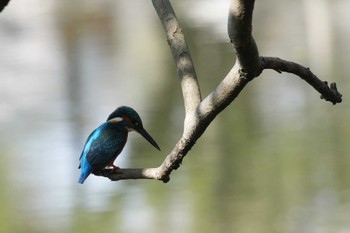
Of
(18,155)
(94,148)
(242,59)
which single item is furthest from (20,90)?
(242,59)

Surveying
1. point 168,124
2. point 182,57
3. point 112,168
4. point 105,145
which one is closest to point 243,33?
point 182,57

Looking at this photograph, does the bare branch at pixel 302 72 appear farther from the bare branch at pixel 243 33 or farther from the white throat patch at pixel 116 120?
the white throat patch at pixel 116 120

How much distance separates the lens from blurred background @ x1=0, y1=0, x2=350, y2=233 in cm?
395

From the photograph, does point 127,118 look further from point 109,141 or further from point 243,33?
point 243,33

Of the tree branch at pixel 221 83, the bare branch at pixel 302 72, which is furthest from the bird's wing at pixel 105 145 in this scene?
the bare branch at pixel 302 72

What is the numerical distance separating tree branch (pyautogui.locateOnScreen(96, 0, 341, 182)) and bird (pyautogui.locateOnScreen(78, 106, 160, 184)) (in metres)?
0.27

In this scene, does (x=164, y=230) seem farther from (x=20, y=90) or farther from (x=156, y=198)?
(x=20, y=90)

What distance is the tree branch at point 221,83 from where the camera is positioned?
2.79 ft

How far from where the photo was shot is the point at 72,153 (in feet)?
15.4

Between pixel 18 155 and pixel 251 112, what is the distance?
1.48 meters

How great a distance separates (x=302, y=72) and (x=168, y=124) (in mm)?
3750

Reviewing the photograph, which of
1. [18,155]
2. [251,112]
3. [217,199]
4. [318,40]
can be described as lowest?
[18,155]

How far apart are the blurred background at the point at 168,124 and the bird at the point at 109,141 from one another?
2.17 m

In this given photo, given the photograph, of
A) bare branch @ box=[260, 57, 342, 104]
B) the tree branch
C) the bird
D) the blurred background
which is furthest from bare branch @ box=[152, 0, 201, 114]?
the blurred background
